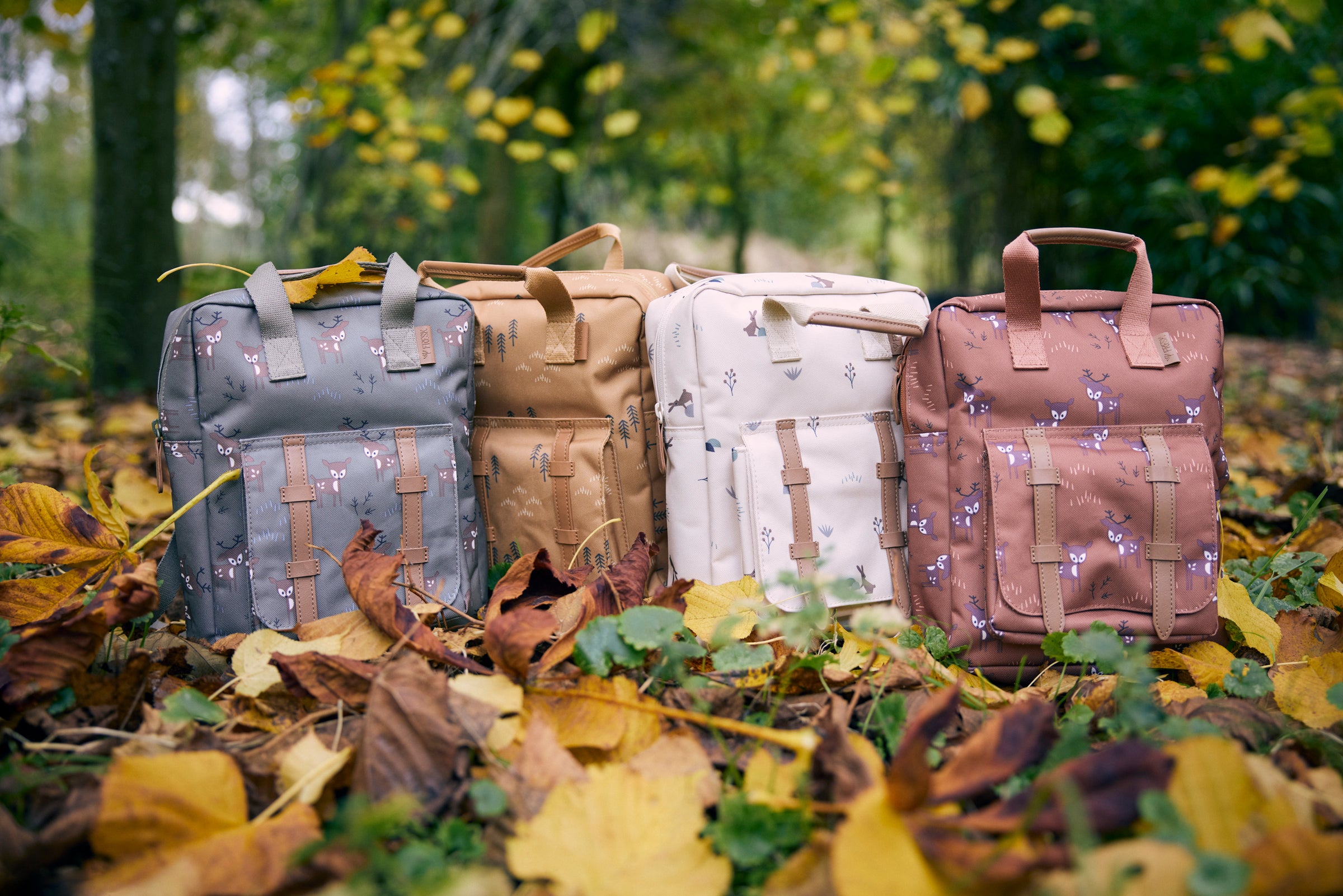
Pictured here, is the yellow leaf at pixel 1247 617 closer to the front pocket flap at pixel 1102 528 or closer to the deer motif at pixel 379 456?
the front pocket flap at pixel 1102 528

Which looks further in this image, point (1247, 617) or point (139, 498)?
point (139, 498)

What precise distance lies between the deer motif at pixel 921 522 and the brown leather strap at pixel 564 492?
0.77 m

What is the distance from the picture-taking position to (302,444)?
1.61m

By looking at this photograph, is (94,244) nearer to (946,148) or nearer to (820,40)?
(820,40)

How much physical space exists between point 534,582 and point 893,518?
821 mm

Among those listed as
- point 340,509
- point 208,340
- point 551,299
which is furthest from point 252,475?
point 551,299

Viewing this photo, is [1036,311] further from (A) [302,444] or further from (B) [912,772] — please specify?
(A) [302,444]

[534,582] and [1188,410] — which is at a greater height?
[1188,410]

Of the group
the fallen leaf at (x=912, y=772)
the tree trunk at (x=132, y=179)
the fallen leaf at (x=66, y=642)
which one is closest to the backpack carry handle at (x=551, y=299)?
the fallen leaf at (x=66, y=642)

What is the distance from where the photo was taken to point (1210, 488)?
1563 millimetres

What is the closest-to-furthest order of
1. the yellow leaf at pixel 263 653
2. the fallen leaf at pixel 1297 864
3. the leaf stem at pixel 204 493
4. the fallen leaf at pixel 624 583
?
1. the fallen leaf at pixel 1297 864
2. the yellow leaf at pixel 263 653
3. the fallen leaf at pixel 624 583
4. the leaf stem at pixel 204 493

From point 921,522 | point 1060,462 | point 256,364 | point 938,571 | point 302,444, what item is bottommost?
point 938,571

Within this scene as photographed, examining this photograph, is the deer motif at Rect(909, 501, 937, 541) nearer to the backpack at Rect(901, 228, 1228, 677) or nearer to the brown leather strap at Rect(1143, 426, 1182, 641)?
the backpack at Rect(901, 228, 1228, 677)

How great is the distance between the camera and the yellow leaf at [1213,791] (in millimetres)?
822
